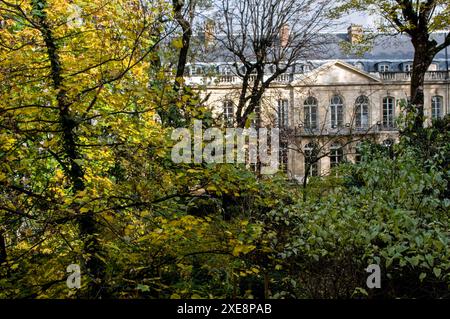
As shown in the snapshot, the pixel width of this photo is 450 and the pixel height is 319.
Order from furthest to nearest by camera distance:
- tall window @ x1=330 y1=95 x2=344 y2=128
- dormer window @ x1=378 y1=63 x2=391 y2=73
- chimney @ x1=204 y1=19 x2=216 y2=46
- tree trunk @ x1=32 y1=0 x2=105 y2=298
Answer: dormer window @ x1=378 y1=63 x2=391 y2=73
tall window @ x1=330 y1=95 x2=344 y2=128
chimney @ x1=204 y1=19 x2=216 y2=46
tree trunk @ x1=32 y1=0 x2=105 y2=298

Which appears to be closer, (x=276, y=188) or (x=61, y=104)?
(x=61, y=104)

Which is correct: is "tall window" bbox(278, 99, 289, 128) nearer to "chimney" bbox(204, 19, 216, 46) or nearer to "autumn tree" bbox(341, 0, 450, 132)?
"chimney" bbox(204, 19, 216, 46)

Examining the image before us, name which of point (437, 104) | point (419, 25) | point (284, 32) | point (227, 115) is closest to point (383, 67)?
point (437, 104)

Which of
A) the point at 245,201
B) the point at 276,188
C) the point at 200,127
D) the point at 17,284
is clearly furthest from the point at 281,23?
the point at 17,284

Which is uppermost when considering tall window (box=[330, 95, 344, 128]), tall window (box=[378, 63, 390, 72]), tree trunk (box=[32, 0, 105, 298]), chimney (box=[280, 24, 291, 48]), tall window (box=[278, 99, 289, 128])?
tall window (box=[378, 63, 390, 72])

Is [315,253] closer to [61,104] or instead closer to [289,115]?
[61,104]

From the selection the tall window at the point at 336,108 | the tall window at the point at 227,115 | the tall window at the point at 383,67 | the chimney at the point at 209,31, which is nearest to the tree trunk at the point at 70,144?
the tall window at the point at 227,115

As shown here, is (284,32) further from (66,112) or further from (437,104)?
(437,104)

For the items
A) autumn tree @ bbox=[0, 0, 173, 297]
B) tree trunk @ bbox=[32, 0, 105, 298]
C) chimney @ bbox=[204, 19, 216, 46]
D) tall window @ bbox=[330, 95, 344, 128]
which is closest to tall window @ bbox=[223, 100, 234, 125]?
autumn tree @ bbox=[0, 0, 173, 297]

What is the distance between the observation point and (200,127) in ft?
13.5

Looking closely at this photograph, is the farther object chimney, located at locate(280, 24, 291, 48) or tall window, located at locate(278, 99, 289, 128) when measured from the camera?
tall window, located at locate(278, 99, 289, 128)

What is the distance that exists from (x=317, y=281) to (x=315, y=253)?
0.96 feet

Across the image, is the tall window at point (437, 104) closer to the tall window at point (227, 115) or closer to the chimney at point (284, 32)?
the tall window at point (227, 115)

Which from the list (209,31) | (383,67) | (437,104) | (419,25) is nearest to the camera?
(419,25)
